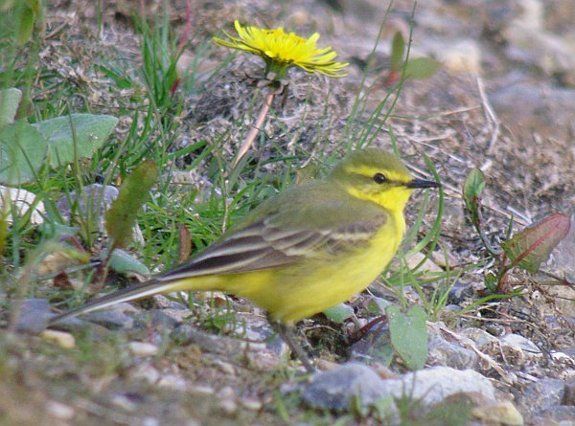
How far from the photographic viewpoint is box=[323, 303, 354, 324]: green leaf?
5.25 meters

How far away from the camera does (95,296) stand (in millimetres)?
4781

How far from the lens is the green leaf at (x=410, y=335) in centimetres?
478

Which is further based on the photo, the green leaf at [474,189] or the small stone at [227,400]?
the green leaf at [474,189]

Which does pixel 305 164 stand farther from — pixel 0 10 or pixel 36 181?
pixel 0 10

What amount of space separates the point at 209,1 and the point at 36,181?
3.85 metres

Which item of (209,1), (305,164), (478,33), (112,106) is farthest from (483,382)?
(478,33)

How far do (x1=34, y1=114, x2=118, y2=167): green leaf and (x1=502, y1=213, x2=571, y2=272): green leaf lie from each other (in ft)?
7.46

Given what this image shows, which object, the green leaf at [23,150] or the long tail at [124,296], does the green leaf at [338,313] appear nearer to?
the long tail at [124,296]

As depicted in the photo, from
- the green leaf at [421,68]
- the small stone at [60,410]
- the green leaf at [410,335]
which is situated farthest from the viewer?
the green leaf at [421,68]

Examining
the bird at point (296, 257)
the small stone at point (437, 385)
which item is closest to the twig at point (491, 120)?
the bird at point (296, 257)

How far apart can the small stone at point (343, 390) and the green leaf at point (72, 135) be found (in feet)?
7.21

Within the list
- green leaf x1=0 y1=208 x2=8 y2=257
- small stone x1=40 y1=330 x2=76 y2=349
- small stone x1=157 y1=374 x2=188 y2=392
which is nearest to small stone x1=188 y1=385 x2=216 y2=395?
small stone x1=157 y1=374 x2=188 y2=392

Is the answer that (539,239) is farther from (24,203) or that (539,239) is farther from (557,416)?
(24,203)

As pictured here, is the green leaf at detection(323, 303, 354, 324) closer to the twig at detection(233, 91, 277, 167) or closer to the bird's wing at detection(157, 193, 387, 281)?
the bird's wing at detection(157, 193, 387, 281)
